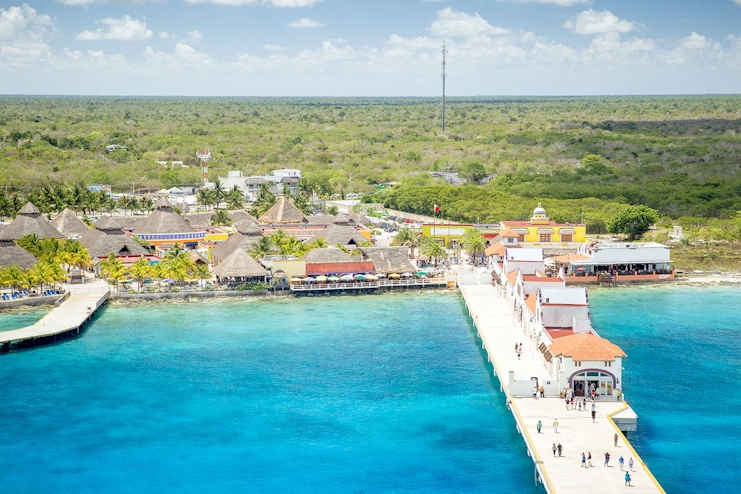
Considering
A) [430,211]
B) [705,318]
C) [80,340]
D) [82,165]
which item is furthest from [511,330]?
[82,165]

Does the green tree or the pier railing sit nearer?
the pier railing

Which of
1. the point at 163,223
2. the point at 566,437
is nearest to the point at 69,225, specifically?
the point at 163,223

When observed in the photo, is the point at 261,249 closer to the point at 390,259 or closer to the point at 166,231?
the point at 390,259

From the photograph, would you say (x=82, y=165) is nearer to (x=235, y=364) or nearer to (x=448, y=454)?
(x=235, y=364)

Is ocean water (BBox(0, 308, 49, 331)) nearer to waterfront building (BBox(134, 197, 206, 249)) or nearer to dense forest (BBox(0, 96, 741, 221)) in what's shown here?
waterfront building (BBox(134, 197, 206, 249))

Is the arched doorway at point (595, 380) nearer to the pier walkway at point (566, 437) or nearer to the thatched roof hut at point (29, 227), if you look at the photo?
the pier walkway at point (566, 437)

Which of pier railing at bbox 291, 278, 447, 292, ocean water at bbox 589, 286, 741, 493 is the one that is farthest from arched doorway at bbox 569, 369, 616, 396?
pier railing at bbox 291, 278, 447, 292

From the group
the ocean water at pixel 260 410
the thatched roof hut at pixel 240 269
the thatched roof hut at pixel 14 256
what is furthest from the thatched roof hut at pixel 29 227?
the ocean water at pixel 260 410
